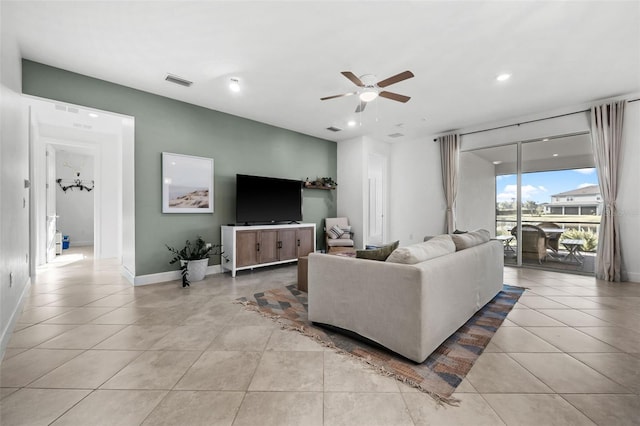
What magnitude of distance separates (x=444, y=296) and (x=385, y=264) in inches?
21.6

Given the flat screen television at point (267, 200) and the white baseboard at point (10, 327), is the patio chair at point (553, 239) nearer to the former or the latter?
the flat screen television at point (267, 200)

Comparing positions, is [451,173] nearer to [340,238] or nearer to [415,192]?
[415,192]

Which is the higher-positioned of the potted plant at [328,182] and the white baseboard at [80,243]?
the potted plant at [328,182]

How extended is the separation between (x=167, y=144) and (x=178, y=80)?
104 cm

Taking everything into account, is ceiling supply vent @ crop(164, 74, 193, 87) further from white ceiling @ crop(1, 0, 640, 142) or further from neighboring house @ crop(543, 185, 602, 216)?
neighboring house @ crop(543, 185, 602, 216)

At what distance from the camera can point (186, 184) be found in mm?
4383

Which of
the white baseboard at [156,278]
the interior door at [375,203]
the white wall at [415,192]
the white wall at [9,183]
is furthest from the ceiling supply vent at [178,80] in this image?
the interior door at [375,203]

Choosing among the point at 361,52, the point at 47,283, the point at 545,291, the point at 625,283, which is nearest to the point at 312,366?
the point at 361,52

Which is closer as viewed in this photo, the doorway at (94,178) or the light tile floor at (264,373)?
the light tile floor at (264,373)

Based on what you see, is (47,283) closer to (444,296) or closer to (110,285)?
(110,285)

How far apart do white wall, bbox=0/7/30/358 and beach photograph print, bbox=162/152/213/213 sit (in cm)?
155

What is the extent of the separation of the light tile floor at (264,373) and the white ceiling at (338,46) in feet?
9.32

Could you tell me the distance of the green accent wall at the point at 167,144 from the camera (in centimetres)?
347

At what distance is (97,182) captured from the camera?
6254 millimetres
